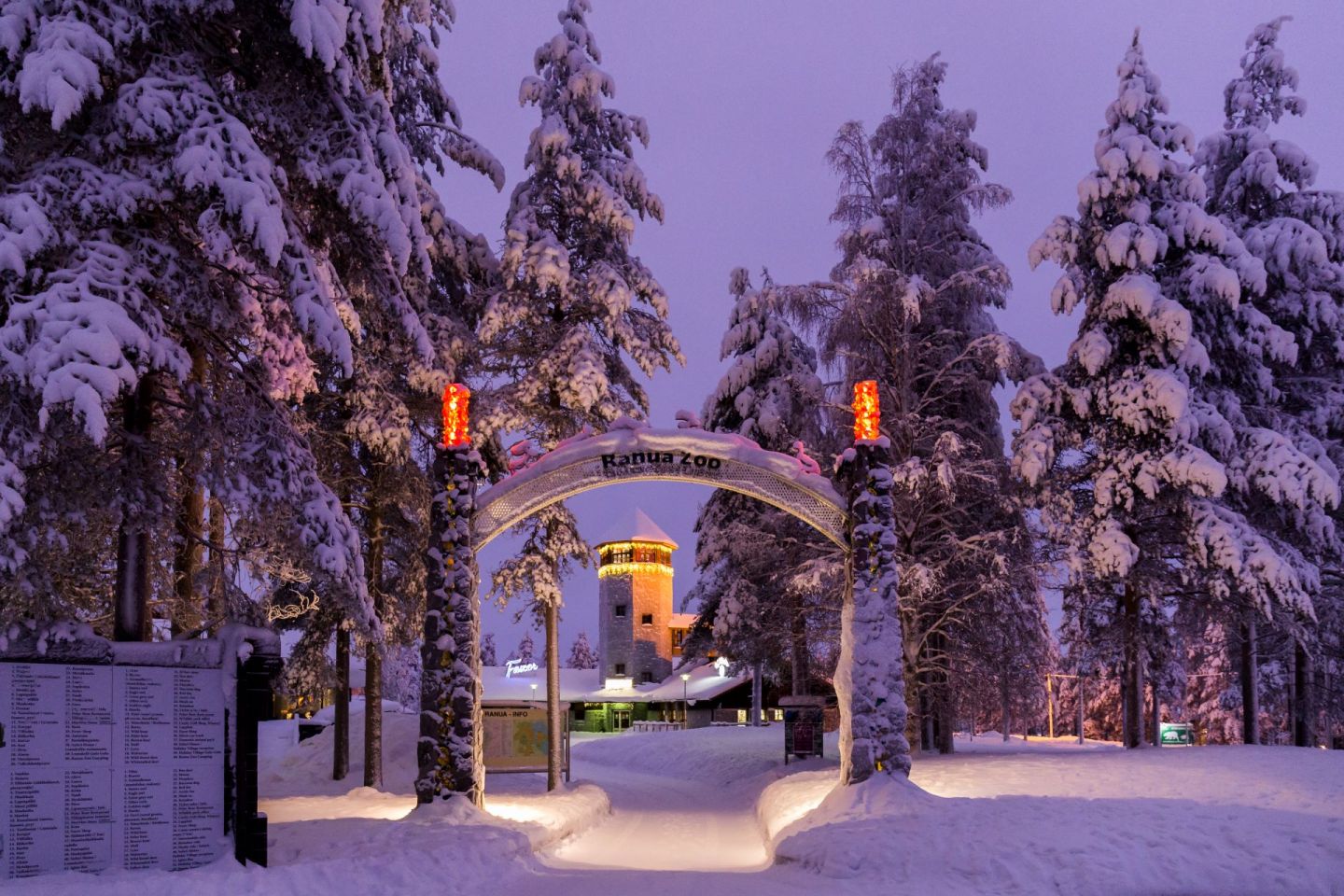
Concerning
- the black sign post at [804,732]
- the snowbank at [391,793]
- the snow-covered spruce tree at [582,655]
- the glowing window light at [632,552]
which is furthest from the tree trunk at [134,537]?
the snow-covered spruce tree at [582,655]

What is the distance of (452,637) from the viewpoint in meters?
14.5

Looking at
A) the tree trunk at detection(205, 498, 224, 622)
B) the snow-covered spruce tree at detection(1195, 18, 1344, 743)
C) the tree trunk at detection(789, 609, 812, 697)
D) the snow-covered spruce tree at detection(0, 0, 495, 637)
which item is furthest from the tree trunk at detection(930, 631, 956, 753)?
the snow-covered spruce tree at detection(0, 0, 495, 637)

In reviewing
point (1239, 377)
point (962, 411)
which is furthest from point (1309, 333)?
point (962, 411)

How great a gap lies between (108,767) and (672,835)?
28.7ft

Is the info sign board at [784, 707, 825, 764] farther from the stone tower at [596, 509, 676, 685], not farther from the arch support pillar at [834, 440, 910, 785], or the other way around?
the stone tower at [596, 509, 676, 685]

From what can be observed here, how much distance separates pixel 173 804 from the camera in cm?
916

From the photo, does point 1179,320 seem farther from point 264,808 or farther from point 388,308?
point 264,808

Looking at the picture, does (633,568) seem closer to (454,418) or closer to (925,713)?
(925,713)

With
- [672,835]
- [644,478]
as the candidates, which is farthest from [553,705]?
[644,478]

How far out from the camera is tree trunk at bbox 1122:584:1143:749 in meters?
20.6

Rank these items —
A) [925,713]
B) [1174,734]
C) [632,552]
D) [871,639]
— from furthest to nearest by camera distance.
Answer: [632,552], [1174,734], [925,713], [871,639]

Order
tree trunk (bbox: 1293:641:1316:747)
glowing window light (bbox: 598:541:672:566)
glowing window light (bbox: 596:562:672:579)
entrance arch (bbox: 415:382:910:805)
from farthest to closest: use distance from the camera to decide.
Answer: glowing window light (bbox: 598:541:672:566) → glowing window light (bbox: 596:562:672:579) → tree trunk (bbox: 1293:641:1316:747) → entrance arch (bbox: 415:382:910:805)

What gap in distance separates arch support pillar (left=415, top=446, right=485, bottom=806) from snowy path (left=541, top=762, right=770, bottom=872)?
183 cm

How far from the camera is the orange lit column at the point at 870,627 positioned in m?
14.1
